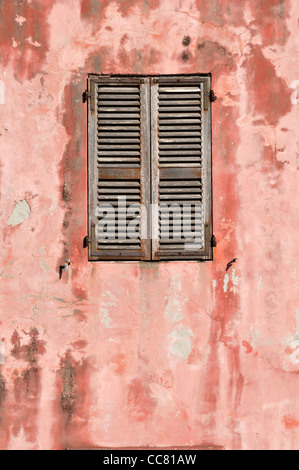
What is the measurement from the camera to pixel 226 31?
12.7 feet

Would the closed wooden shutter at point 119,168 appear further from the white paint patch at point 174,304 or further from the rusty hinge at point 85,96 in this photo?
the white paint patch at point 174,304

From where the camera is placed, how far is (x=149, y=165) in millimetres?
3895

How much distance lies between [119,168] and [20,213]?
0.91m

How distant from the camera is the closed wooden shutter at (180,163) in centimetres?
387

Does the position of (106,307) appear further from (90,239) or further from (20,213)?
(20,213)

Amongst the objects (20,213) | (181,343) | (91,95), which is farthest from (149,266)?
(91,95)

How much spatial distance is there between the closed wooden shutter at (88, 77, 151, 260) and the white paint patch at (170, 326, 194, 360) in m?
0.68

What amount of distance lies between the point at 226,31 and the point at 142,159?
1.29 meters

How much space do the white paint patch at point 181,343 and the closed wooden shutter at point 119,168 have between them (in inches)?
26.8

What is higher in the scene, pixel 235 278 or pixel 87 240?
pixel 87 240

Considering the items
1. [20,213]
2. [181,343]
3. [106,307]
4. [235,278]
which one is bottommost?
[181,343]

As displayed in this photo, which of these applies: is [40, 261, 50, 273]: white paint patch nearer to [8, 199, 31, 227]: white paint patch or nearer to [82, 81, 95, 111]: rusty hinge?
[8, 199, 31, 227]: white paint patch
